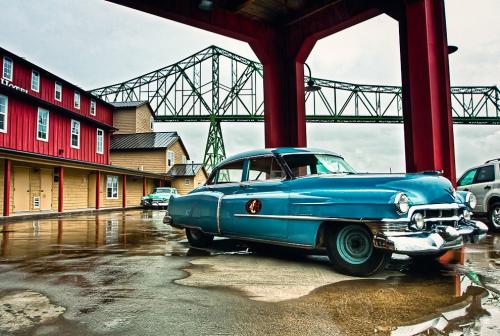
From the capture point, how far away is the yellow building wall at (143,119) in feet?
125

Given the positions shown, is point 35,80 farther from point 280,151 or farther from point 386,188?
point 386,188

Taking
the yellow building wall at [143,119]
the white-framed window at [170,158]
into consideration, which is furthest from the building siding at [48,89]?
the white-framed window at [170,158]

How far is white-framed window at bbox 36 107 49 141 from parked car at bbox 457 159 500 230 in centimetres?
2084

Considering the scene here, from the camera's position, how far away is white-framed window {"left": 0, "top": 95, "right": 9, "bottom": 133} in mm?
18531

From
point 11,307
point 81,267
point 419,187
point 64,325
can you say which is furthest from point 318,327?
point 81,267

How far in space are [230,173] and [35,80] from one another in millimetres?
22304

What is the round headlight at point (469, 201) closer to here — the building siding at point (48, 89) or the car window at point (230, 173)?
the car window at point (230, 173)

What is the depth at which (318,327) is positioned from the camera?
9.43 ft

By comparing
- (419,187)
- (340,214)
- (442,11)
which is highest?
(442,11)

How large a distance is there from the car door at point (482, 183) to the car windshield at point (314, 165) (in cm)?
631

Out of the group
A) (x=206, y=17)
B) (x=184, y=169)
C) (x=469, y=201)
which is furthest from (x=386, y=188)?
(x=184, y=169)

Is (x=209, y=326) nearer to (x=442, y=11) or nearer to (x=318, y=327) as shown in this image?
(x=318, y=327)

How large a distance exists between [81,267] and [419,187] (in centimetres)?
462

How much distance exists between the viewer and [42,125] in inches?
847
